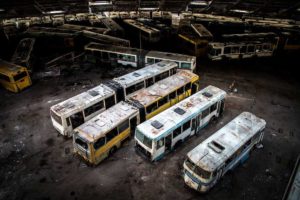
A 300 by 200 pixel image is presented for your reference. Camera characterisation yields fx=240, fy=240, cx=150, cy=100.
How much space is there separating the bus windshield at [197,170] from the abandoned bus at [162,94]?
552cm

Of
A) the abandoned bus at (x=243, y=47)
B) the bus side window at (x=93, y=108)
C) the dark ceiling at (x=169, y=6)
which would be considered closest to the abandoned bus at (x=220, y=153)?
the bus side window at (x=93, y=108)

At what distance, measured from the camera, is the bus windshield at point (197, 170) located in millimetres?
12711

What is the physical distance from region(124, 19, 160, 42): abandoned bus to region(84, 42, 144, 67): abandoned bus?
16.6 feet

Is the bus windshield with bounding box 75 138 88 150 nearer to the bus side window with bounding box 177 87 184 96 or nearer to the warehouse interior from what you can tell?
the warehouse interior

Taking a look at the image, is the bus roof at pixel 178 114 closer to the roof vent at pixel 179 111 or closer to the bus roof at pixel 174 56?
the roof vent at pixel 179 111

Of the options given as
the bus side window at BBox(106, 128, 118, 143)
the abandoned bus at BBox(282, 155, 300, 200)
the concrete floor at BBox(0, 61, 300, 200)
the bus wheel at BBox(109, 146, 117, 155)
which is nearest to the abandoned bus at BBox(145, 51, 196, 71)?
the concrete floor at BBox(0, 61, 300, 200)

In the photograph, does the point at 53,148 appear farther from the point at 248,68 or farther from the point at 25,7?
the point at 25,7

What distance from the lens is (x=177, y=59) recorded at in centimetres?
2417

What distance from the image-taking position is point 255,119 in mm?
15922

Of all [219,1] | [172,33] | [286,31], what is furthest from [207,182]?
[219,1]

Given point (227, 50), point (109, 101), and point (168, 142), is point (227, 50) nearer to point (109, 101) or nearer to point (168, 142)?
point (109, 101)

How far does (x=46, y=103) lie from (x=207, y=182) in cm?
1560

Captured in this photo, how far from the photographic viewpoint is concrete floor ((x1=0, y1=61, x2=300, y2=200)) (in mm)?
13844

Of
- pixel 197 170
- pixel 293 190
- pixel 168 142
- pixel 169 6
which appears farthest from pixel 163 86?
Result: pixel 169 6
